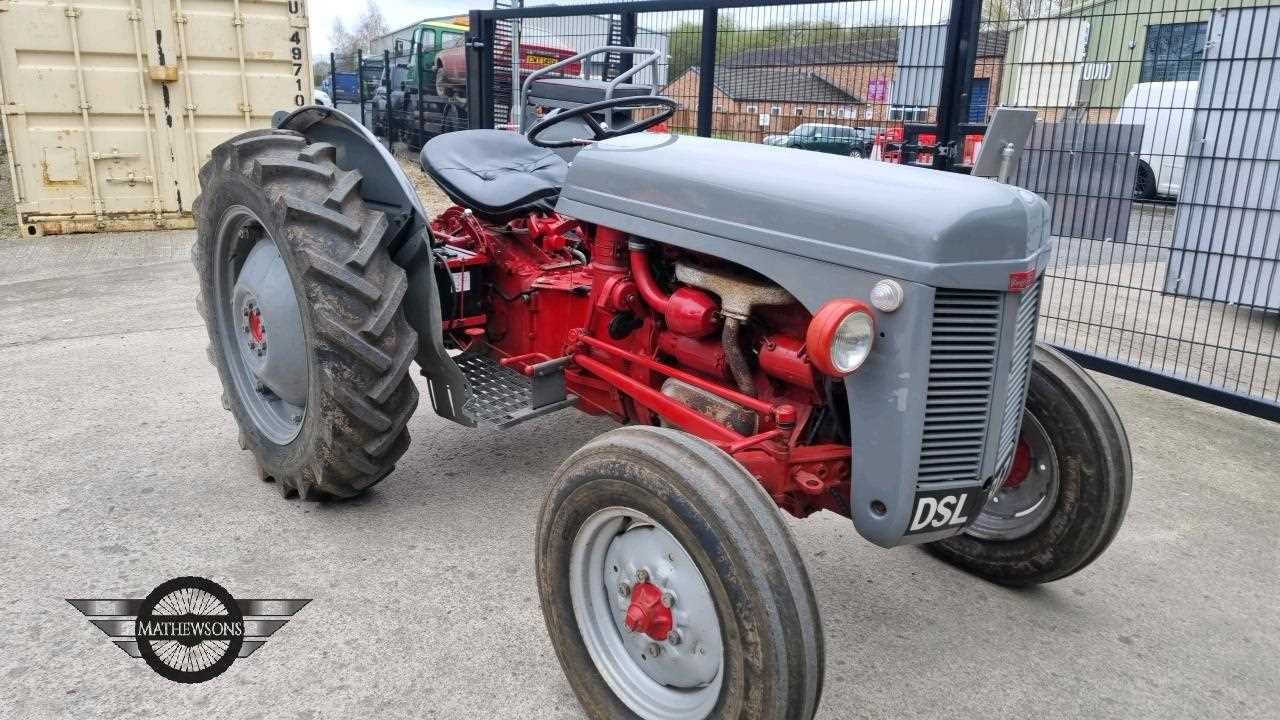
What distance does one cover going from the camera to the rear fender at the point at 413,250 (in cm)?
298

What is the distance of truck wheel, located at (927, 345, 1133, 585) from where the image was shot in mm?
2596

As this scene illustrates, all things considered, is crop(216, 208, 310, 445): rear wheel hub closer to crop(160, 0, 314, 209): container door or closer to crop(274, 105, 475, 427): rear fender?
crop(274, 105, 475, 427): rear fender

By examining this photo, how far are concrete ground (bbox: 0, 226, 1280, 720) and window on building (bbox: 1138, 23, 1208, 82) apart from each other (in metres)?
1.76

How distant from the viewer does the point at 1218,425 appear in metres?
4.46

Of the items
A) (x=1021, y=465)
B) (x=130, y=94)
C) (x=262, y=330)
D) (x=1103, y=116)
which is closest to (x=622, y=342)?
(x=1021, y=465)

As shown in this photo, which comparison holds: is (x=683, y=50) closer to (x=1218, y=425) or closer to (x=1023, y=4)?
(x=1023, y=4)

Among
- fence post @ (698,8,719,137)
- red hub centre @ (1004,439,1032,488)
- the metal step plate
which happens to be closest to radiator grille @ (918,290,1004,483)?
red hub centre @ (1004,439,1032,488)

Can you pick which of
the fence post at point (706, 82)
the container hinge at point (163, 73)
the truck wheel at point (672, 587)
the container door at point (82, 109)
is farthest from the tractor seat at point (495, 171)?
the container door at point (82, 109)

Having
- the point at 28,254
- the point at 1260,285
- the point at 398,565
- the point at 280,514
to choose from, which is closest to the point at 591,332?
the point at 398,565

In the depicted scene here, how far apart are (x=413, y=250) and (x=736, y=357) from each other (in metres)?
1.26

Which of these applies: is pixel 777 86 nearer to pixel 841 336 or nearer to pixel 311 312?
pixel 311 312

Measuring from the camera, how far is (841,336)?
1940 mm

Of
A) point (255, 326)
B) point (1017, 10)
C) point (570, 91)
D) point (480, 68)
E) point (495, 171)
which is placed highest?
point (1017, 10)

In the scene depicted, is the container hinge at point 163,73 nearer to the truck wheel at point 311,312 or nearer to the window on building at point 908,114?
the truck wheel at point 311,312
